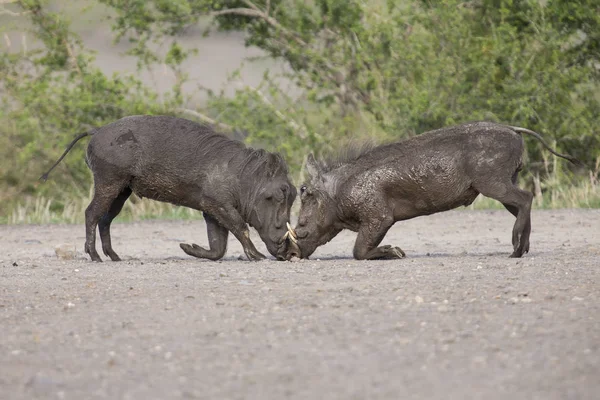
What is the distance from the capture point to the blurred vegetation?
1752 centimetres

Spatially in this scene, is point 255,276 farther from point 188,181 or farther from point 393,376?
point 393,376

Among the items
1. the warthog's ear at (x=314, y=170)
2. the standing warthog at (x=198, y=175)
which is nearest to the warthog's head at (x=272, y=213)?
the standing warthog at (x=198, y=175)

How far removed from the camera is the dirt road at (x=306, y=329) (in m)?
4.42

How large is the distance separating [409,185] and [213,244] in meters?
2.02

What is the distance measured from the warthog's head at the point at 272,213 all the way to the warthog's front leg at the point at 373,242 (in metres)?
0.69

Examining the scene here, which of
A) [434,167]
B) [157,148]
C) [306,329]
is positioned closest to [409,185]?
[434,167]

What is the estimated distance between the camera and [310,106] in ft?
69.5

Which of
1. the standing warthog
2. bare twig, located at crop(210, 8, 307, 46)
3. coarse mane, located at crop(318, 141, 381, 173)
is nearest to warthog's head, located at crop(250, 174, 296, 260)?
the standing warthog

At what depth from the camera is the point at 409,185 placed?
9.50m

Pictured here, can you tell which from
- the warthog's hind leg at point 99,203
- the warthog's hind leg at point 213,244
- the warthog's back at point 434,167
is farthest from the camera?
the warthog's hind leg at point 213,244

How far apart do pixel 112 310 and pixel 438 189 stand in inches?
152

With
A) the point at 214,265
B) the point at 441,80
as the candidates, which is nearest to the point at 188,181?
the point at 214,265

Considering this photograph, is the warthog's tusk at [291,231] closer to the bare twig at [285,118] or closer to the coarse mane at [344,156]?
the coarse mane at [344,156]

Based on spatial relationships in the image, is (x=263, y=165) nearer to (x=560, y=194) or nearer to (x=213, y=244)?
(x=213, y=244)
